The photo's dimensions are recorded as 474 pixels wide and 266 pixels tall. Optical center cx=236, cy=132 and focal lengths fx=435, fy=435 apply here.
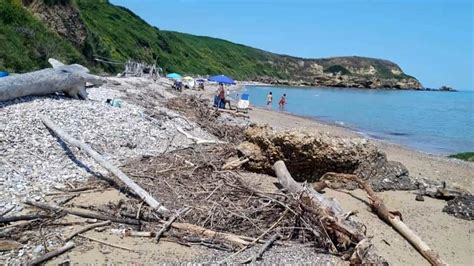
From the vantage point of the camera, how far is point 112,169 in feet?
28.1

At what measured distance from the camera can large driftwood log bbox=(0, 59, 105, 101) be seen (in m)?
10.9

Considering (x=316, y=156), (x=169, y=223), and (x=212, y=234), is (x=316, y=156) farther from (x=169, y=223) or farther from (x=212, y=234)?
(x=169, y=223)

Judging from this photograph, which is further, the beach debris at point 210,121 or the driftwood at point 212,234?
the beach debris at point 210,121

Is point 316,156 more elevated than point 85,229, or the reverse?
point 316,156

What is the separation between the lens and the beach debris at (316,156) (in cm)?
1099

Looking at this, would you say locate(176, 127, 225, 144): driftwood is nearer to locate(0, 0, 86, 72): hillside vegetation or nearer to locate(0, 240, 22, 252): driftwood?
locate(0, 240, 22, 252): driftwood

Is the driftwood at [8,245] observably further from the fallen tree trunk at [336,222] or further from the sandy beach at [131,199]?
the fallen tree trunk at [336,222]

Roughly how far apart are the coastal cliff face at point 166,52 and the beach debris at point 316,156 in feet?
Answer: 50.7

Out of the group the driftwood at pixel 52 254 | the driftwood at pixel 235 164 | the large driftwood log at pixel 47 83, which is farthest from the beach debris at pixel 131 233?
the large driftwood log at pixel 47 83

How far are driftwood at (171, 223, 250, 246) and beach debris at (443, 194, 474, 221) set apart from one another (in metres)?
5.75


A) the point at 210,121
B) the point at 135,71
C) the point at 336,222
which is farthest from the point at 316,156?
the point at 135,71

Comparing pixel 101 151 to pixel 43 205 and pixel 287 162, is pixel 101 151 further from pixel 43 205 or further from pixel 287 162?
pixel 287 162

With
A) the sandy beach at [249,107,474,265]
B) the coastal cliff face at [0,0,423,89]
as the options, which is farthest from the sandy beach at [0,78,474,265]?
the coastal cliff face at [0,0,423,89]

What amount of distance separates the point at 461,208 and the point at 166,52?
86.0 metres
